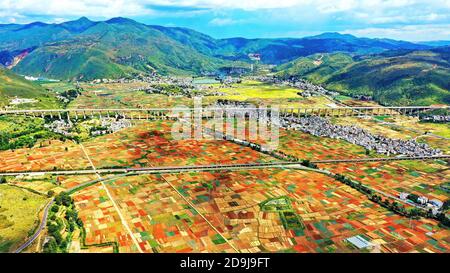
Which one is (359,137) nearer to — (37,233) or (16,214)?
(37,233)

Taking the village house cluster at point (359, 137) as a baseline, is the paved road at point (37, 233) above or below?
below

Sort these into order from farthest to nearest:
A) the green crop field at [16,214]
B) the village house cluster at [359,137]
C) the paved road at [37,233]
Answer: the village house cluster at [359,137] < the green crop field at [16,214] < the paved road at [37,233]

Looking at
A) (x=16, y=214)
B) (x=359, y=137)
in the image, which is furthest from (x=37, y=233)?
(x=359, y=137)

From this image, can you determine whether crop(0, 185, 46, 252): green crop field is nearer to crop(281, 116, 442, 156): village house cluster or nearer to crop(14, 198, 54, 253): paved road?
crop(14, 198, 54, 253): paved road

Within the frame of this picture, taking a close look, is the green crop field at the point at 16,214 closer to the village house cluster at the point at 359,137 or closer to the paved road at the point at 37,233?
the paved road at the point at 37,233

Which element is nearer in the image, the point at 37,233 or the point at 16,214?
the point at 37,233

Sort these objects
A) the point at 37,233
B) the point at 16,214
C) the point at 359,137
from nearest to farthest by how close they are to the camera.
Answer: the point at 37,233
the point at 16,214
the point at 359,137

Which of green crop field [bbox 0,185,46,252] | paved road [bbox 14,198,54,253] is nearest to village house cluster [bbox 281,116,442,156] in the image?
paved road [bbox 14,198,54,253]

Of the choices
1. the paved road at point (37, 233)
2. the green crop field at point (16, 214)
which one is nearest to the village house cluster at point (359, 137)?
the paved road at point (37, 233)
